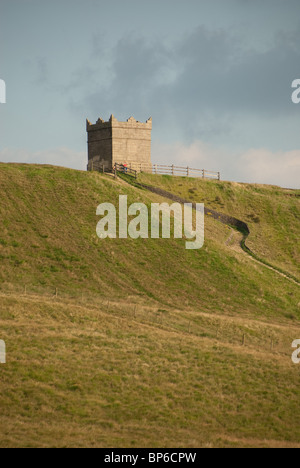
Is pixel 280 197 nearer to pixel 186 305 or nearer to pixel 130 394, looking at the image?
pixel 186 305

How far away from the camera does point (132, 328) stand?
110ft

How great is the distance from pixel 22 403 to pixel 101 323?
1115 cm

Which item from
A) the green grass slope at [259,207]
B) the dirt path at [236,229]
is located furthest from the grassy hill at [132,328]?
the dirt path at [236,229]

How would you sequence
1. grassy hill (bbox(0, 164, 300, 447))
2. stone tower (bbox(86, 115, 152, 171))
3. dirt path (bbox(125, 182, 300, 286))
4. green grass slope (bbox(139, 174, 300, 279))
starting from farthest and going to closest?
1. stone tower (bbox(86, 115, 152, 171))
2. green grass slope (bbox(139, 174, 300, 279))
3. dirt path (bbox(125, 182, 300, 286))
4. grassy hill (bbox(0, 164, 300, 447))

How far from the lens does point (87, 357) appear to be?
28.1 m

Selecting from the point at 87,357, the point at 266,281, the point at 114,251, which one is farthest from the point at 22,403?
the point at 266,281

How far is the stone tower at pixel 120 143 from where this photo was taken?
7275cm

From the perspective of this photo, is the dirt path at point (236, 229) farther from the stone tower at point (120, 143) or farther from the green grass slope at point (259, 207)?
the stone tower at point (120, 143)

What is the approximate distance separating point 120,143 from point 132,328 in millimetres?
43665

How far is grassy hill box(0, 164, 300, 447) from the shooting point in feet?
73.8

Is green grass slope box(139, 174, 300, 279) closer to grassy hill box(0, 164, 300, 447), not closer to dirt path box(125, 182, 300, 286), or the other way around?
grassy hill box(0, 164, 300, 447)

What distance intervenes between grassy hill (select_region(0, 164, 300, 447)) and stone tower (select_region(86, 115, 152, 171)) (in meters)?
10.3

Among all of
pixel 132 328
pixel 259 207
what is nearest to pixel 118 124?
pixel 259 207

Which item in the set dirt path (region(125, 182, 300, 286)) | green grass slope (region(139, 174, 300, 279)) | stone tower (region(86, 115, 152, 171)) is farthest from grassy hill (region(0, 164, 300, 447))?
stone tower (region(86, 115, 152, 171))
